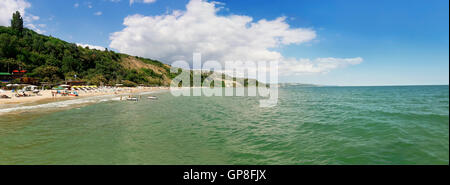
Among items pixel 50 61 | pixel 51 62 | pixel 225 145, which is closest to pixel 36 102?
pixel 225 145

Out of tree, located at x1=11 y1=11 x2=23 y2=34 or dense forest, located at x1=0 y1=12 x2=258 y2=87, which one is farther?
tree, located at x1=11 y1=11 x2=23 y2=34

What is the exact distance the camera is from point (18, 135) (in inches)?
524

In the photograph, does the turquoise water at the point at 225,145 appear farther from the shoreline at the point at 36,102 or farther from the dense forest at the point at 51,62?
the dense forest at the point at 51,62

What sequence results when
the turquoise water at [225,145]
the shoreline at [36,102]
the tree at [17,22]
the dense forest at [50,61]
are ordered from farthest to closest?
the tree at [17,22] < the dense forest at [50,61] < the shoreline at [36,102] < the turquoise water at [225,145]

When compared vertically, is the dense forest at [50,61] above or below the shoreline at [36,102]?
above

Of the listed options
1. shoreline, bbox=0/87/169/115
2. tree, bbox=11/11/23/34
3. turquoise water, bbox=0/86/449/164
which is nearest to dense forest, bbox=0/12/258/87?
tree, bbox=11/11/23/34

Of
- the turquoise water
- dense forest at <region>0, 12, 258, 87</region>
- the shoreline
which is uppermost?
dense forest at <region>0, 12, 258, 87</region>

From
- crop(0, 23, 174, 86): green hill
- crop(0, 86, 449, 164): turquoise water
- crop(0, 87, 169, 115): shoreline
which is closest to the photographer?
crop(0, 86, 449, 164): turquoise water

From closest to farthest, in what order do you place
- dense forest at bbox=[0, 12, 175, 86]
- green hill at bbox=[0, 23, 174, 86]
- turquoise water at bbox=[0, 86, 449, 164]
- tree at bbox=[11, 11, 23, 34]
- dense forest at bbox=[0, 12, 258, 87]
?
1. turquoise water at bbox=[0, 86, 449, 164]
2. dense forest at bbox=[0, 12, 258, 87]
3. green hill at bbox=[0, 23, 174, 86]
4. dense forest at bbox=[0, 12, 175, 86]
5. tree at bbox=[11, 11, 23, 34]

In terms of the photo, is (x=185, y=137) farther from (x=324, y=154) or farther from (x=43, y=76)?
(x=43, y=76)

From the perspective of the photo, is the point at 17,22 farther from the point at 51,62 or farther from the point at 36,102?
the point at 36,102

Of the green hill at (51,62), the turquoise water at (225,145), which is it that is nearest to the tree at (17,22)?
the green hill at (51,62)

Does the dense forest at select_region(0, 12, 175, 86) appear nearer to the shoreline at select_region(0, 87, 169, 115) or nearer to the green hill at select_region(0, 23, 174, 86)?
the green hill at select_region(0, 23, 174, 86)
